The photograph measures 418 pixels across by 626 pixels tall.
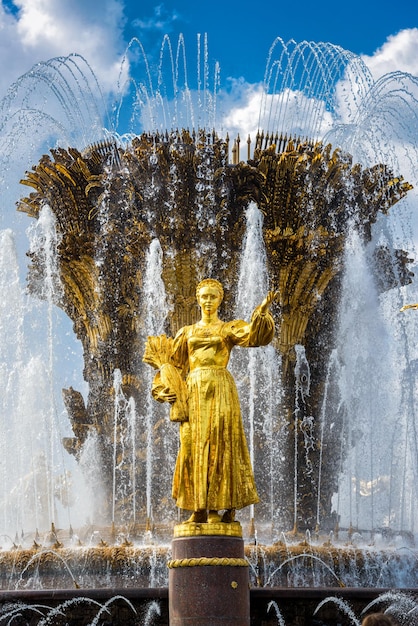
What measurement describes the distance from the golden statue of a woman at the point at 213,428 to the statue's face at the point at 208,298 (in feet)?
0.58

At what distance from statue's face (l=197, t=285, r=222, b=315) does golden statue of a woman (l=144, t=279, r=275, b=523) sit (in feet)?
0.58

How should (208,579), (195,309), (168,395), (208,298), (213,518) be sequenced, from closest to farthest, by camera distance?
1. (208,579)
2. (213,518)
3. (168,395)
4. (208,298)
5. (195,309)

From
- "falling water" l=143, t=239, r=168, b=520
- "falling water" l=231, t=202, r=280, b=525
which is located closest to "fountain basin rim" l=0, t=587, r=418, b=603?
"falling water" l=231, t=202, r=280, b=525

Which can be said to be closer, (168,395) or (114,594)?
(168,395)

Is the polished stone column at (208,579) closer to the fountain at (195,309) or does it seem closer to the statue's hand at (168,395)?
the statue's hand at (168,395)

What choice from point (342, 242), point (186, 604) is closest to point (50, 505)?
point (342, 242)

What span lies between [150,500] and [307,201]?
5.53 metres

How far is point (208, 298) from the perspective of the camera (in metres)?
9.45

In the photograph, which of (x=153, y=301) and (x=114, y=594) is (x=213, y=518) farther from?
(x=153, y=301)

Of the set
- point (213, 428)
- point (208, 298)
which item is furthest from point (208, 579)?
point (208, 298)

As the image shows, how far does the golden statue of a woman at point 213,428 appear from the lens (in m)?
8.79

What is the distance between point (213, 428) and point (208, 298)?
1.25 meters

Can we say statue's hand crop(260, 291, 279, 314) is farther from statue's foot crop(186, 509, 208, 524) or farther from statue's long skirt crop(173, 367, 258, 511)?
statue's foot crop(186, 509, 208, 524)

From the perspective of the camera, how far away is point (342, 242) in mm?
17922
